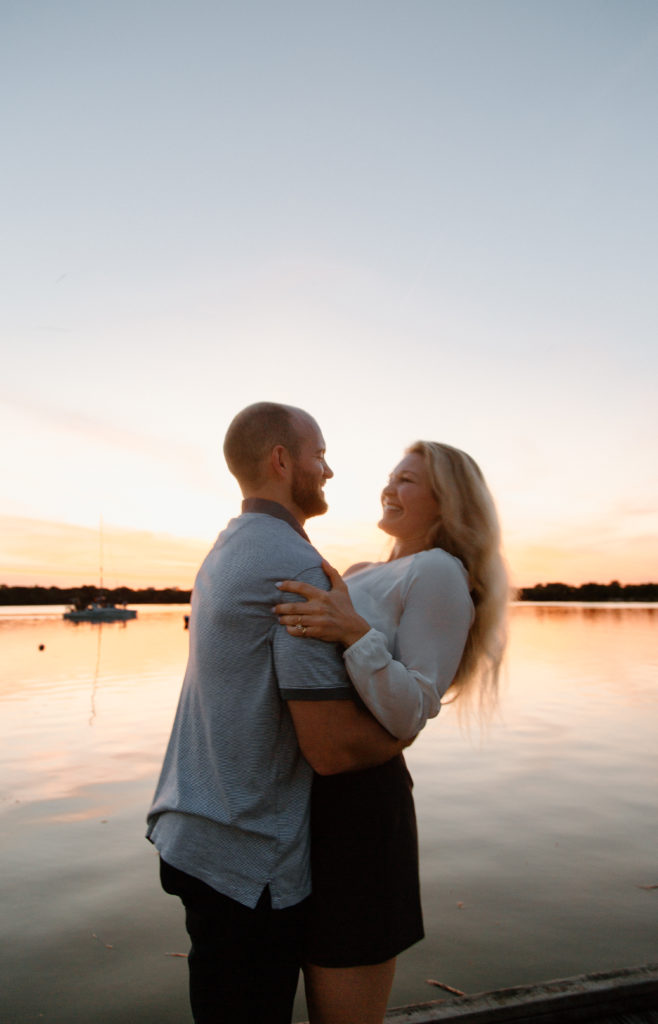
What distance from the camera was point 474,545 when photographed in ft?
8.55

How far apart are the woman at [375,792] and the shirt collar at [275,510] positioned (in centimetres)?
16

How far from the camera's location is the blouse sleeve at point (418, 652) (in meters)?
1.85

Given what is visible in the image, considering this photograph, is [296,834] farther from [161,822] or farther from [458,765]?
[458,765]

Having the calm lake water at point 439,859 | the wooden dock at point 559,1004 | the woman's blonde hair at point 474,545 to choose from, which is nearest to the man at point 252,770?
the woman's blonde hair at point 474,545

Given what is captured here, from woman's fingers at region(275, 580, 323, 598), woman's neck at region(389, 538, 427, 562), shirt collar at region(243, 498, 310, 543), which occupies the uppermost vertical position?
shirt collar at region(243, 498, 310, 543)

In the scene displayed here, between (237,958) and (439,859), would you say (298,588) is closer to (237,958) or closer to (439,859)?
(237,958)

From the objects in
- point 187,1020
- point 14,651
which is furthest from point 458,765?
point 14,651

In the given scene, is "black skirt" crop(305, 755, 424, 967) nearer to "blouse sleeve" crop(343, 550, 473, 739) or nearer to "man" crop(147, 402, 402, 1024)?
"man" crop(147, 402, 402, 1024)

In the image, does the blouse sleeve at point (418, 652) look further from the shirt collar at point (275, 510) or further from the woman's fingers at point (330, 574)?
the shirt collar at point (275, 510)

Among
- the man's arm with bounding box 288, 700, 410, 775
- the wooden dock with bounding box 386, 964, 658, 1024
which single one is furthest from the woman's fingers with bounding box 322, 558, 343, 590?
the wooden dock with bounding box 386, 964, 658, 1024

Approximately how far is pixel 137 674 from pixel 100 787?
1660 centimetres

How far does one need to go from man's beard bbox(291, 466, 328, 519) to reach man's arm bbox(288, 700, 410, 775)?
2.00ft

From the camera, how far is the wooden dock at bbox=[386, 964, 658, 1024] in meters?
3.07

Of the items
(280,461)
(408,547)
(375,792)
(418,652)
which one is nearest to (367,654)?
(418,652)
